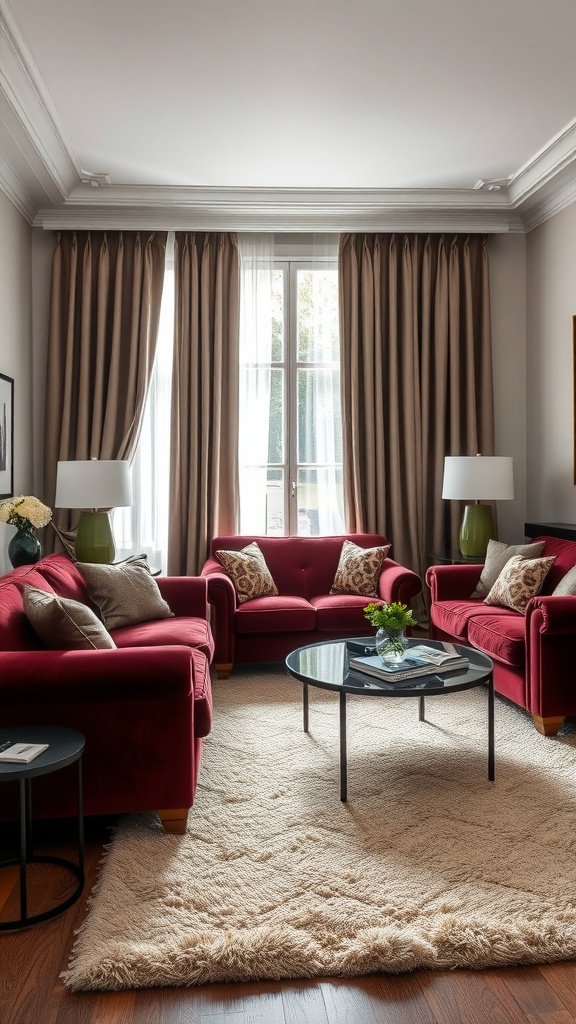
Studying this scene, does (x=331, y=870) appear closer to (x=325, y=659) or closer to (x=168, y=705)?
(x=168, y=705)

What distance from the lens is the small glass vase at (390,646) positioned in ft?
10.9

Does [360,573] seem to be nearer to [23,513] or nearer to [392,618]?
[392,618]

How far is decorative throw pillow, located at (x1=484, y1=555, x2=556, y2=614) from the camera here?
14.1ft

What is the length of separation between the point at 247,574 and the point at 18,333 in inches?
89.4

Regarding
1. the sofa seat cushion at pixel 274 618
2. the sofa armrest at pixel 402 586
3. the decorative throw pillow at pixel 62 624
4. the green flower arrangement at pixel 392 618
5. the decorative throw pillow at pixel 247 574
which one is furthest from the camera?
the decorative throw pillow at pixel 247 574

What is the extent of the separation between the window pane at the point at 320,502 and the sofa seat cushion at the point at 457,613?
1367 mm

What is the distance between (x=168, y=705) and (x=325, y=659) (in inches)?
41.3

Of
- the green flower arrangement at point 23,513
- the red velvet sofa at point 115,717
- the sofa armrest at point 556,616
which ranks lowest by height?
the red velvet sofa at point 115,717

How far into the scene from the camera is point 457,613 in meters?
4.46

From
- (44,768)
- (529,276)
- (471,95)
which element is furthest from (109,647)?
(529,276)

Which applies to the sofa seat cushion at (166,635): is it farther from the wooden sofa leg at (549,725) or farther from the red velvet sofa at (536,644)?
the wooden sofa leg at (549,725)

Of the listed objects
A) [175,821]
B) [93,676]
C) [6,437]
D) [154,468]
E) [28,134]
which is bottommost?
[175,821]

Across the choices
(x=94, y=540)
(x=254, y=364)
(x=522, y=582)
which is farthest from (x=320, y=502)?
(x=522, y=582)

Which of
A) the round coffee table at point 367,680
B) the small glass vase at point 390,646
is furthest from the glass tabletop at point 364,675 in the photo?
the small glass vase at point 390,646
